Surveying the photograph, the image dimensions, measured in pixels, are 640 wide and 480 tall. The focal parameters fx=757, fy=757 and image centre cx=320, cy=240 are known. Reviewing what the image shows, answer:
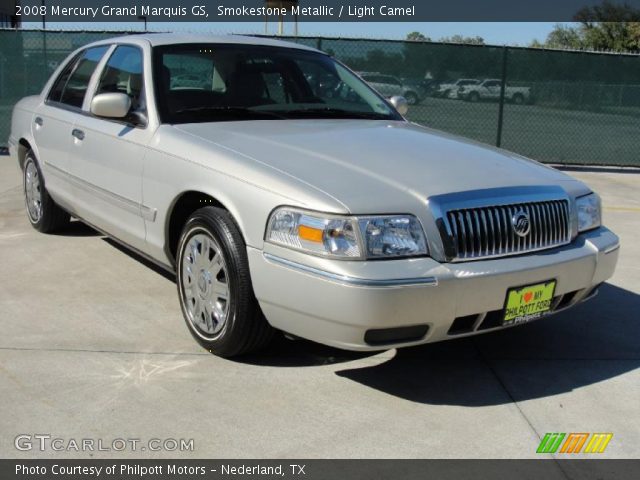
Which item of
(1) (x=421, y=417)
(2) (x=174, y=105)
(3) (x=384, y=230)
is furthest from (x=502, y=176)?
(2) (x=174, y=105)

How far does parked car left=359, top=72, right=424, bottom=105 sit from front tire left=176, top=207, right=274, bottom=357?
8.12 m

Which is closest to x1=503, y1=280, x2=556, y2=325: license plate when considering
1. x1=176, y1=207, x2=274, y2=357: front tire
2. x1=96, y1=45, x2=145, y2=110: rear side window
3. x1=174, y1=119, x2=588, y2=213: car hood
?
x1=174, y1=119, x2=588, y2=213: car hood

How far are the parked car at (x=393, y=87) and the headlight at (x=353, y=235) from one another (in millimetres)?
8658

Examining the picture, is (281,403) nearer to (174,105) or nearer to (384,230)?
(384,230)

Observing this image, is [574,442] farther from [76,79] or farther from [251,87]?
[76,79]

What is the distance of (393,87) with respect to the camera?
463 inches

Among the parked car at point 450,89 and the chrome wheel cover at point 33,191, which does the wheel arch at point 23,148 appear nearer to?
the chrome wheel cover at point 33,191

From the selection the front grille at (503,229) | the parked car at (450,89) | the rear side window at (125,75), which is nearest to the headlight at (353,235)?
the front grille at (503,229)

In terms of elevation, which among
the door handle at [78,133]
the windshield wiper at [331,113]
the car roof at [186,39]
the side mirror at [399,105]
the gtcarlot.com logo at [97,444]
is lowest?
the gtcarlot.com logo at [97,444]

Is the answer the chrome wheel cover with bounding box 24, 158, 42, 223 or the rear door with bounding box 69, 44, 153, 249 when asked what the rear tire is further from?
the rear door with bounding box 69, 44, 153, 249

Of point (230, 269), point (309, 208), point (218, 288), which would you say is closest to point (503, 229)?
point (309, 208)

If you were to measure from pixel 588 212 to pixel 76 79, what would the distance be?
12.4 feet

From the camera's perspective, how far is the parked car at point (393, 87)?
11.6m

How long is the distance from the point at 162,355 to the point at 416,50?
8887mm
